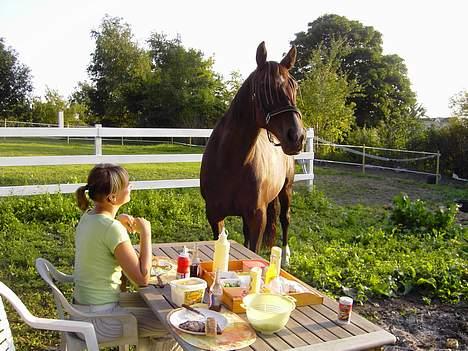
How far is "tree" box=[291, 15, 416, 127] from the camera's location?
26.7m

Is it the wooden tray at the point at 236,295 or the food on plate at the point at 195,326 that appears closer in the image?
the food on plate at the point at 195,326

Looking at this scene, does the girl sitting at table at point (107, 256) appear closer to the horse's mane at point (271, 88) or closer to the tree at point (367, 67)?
the horse's mane at point (271, 88)

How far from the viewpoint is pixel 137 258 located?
2.00 metres

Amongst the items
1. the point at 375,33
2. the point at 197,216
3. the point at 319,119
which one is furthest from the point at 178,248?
the point at 375,33

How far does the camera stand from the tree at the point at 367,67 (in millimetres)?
26656

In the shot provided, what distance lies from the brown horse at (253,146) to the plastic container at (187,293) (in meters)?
1.17

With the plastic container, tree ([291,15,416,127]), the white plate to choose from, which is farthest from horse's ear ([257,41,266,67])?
tree ([291,15,416,127])

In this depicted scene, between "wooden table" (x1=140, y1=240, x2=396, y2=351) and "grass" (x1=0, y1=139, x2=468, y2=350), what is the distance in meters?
1.43

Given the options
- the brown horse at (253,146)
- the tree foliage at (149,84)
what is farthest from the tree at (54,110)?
the brown horse at (253,146)

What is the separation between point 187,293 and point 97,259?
476mm

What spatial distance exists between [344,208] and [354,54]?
923 inches

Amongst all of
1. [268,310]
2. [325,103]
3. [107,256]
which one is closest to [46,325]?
[107,256]

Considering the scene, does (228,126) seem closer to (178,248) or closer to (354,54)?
(178,248)

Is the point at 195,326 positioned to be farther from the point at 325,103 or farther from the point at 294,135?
the point at 325,103
